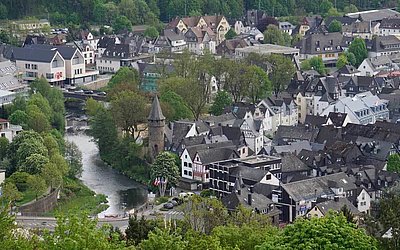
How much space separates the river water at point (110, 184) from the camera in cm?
2571

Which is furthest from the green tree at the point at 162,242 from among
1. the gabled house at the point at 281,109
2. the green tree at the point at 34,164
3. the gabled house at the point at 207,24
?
the gabled house at the point at 207,24

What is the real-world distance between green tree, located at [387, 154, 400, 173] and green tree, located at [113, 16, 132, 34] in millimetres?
29078

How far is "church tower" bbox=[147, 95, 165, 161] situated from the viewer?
95.2 ft

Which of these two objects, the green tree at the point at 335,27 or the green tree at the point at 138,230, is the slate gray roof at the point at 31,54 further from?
the green tree at the point at 138,230

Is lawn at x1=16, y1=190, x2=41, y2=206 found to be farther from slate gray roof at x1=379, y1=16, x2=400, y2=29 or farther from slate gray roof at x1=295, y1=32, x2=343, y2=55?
slate gray roof at x1=379, y1=16, x2=400, y2=29

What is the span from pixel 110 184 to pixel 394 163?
8124mm

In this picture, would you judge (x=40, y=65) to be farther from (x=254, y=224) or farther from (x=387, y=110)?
(x=254, y=224)

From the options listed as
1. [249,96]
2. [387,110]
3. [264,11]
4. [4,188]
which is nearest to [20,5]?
[264,11]

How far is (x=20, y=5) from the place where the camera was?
55938 millimetres

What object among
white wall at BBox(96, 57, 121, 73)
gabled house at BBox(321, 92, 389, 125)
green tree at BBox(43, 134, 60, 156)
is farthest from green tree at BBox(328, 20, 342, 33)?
green tree at BBox(43, 134, 60, 156)

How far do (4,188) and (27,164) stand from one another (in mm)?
2075

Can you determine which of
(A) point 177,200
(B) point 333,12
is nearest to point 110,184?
(A) point 177,200

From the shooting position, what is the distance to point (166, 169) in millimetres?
26625

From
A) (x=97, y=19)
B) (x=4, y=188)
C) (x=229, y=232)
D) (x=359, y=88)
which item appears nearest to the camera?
(x=229, y=232)
